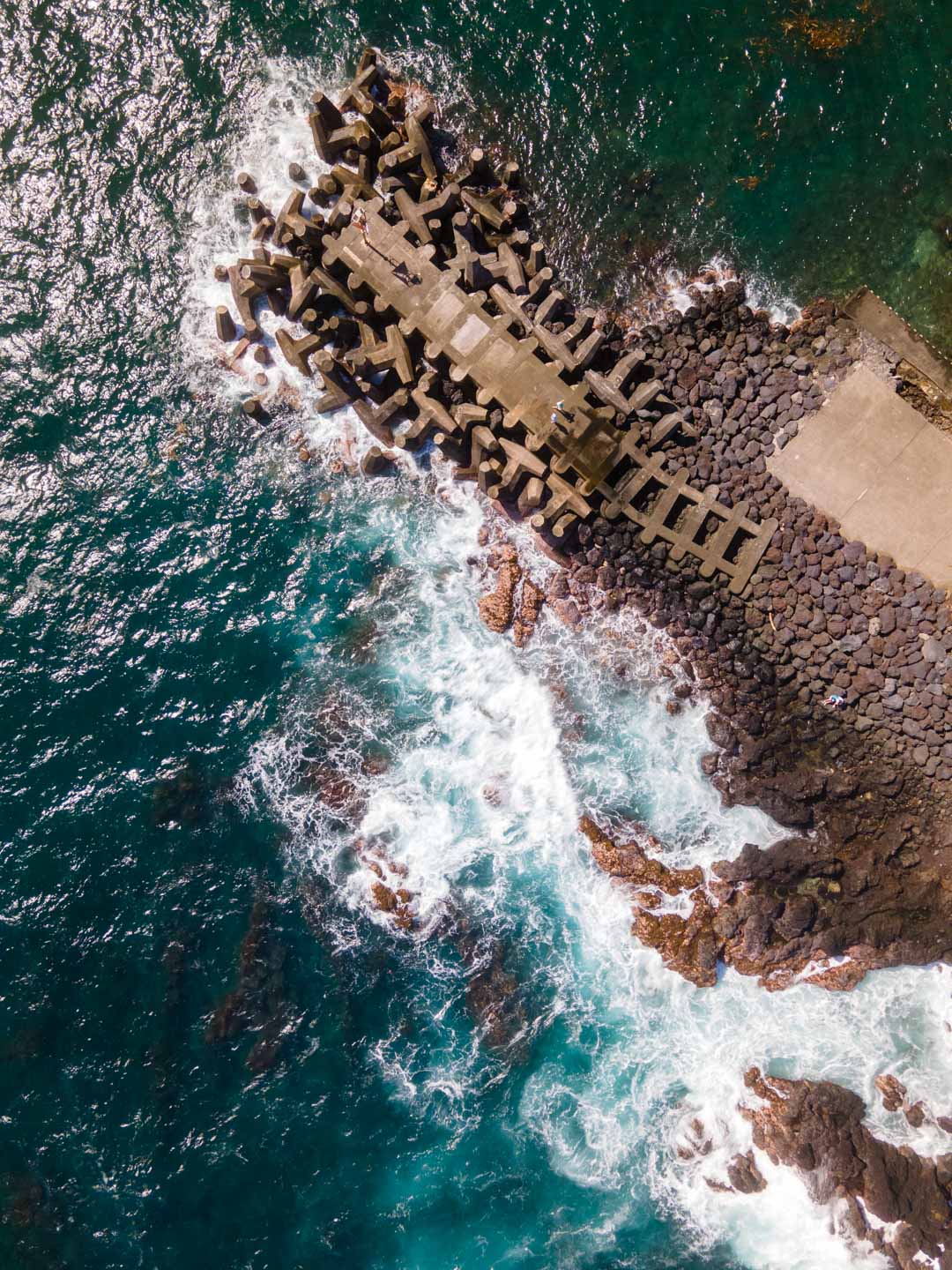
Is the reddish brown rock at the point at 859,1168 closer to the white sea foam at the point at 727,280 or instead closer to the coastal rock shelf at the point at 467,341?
the coastal rock shelf at the point at 467,341

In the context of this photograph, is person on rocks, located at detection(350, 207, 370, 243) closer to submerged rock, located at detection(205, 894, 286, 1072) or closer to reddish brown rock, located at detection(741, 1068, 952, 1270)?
submerged rock, located at detection(205, 894, 286, 1072)

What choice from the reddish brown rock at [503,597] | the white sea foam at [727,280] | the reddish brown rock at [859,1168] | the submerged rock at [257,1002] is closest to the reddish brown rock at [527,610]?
the reddish brown rock at [503,597]

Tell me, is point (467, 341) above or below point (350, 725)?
above

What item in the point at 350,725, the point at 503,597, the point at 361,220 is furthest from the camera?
the point at 350,725

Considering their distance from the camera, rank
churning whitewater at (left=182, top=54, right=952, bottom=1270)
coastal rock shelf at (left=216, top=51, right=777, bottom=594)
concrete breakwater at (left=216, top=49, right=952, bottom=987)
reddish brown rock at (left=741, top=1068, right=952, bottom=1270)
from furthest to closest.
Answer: churning whitewater at (left=182, top=54, right=952, bottom=1270)
reddish brown rock at (left=741, top=1068, right=952, bottom=1270)
concrete breakwater at (left=216, top=49, right=952, bottom=987)
coastal rock shelf at (left=216, top=51, right=777, bottom=594)

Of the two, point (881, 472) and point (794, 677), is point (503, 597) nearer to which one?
point (794, 677)

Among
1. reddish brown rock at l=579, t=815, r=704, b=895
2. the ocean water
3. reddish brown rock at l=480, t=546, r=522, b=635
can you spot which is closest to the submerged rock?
the ocean water

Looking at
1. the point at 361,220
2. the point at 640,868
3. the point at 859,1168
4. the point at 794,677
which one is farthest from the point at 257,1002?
the point at 361,220
